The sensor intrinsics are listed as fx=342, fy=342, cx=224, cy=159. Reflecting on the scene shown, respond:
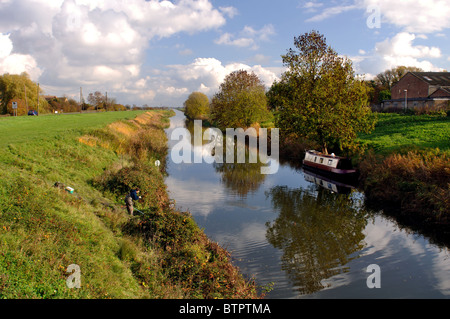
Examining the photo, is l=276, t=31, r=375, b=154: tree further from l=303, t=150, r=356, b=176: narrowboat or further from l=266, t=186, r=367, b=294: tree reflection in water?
l=266, t=186, r=367, b=294: tree reflection in water

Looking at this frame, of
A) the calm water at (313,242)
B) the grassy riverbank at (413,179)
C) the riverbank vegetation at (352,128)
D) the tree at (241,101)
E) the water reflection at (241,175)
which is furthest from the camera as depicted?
the tree at (241,101)

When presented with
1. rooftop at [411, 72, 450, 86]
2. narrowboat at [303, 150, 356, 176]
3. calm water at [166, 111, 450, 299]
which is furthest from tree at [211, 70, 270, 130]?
rooftop at [411, 72, 450, 86]

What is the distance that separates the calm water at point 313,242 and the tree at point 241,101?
2549 cm

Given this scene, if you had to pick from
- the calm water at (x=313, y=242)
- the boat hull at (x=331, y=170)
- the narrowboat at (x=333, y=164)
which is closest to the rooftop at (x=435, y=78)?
the narrowboat at (x=333, y=164)

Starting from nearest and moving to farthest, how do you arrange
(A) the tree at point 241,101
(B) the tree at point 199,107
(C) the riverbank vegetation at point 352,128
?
1. (C) the riverbank vegetation at point 352,128
2. (A) the tree at point 241,101
3. (B) the tree at point 199,107

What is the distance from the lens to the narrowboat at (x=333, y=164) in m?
24.3

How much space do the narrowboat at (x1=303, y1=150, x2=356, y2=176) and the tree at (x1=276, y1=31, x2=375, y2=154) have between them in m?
1.99

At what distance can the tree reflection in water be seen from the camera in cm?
1099

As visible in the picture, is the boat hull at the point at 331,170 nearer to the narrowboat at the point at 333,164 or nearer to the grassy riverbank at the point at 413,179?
the narrowboat at the point at 333,164

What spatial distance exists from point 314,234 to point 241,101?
35.0 metres

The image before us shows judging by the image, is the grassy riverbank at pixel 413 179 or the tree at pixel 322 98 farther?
the tree at pixel 322 98

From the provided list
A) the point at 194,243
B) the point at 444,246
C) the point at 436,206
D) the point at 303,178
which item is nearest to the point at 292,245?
the point at 194,243

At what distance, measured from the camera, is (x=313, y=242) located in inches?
523

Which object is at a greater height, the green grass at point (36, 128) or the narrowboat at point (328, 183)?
the green grass at point (36, 128)
